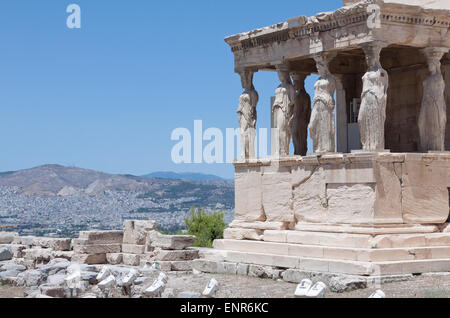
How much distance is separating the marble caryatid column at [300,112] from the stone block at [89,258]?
4.92 metres

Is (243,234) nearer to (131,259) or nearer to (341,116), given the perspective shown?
(131,259)

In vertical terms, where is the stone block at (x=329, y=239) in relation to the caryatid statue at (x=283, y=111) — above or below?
below

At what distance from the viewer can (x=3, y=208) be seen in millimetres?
73312

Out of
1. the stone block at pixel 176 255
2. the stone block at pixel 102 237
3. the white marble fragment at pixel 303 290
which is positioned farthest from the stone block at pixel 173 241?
the white marble fragment at pixel 303 290

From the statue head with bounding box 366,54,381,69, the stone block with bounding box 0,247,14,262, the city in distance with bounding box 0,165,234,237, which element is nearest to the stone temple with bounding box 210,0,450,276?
the statue head with bounding box 366,54,381,69

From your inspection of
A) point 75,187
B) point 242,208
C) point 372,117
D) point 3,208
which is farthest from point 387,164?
point 75,187

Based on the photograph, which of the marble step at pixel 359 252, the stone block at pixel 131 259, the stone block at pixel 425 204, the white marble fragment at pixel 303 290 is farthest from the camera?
the stone block at pixel 131 259

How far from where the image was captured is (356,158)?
13883mm

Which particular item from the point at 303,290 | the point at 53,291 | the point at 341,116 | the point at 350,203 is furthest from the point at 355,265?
the point at 53,291

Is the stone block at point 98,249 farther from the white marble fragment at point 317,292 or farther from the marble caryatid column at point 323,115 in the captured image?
the white marble fragment at point 317,292

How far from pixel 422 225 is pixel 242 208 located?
3819mm

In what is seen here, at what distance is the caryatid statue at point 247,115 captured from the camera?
1645 centimetres

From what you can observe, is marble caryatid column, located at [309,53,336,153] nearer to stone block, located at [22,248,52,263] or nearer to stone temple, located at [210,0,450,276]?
stone temple, located at [210,0,450,276]
